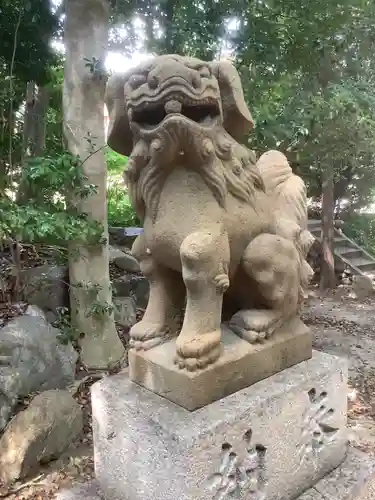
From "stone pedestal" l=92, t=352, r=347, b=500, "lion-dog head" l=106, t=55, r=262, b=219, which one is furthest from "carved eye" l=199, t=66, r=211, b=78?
"stone pedestal" l=92, t=352, r=347, b=500

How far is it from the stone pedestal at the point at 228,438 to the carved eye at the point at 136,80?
0.93 meters

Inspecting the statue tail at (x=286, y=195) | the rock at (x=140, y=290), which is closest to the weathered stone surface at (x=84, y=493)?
the statue tail at (x=286, y=195)

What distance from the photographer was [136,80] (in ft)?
4.56

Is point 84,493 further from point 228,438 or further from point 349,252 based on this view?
point 349,252

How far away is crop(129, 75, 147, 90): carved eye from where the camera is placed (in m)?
1.38

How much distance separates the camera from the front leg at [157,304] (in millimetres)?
1591

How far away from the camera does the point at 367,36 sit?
3.85 m

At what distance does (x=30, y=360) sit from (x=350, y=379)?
226 cm

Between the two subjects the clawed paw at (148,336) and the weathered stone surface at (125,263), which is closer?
the clawed paw at (148,336)

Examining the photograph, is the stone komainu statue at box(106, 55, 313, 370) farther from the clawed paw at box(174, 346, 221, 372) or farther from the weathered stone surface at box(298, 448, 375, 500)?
the weathered stone surface at box(298, 448, 375, 500)

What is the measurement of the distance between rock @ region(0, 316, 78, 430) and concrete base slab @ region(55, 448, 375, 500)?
1.00 metres

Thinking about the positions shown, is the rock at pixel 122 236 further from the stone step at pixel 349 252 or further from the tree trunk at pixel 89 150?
the stone step at pixel 349 252

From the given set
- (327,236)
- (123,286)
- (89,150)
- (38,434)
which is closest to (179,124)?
(38,434)

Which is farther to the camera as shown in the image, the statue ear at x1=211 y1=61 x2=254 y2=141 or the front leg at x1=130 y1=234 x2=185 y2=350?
the front leg at x1=130 y1=234 x2=185 y2=350
